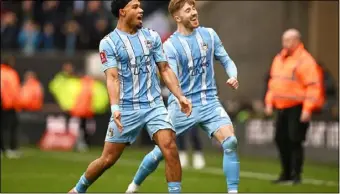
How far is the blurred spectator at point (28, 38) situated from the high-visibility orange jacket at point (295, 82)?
13803mm

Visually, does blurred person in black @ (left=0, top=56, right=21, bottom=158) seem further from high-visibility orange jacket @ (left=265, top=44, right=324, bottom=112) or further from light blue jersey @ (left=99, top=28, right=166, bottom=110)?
light blue jersey @ (left=99, top=28, right=166, bottom=110)

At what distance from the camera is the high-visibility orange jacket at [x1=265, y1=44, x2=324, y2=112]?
17.1 metres

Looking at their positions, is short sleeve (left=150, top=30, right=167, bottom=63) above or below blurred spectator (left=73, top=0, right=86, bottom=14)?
below

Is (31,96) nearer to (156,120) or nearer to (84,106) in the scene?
(84,106)

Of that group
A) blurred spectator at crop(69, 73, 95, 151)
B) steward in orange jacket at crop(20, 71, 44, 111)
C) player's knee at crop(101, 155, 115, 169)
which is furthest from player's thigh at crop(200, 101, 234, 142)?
steward in orange jacket at crop(20, 71, 44, 111)

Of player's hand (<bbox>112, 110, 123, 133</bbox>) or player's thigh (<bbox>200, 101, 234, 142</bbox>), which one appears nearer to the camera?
player's hand (<bbox>112, 110, 123, 133</bbox>)

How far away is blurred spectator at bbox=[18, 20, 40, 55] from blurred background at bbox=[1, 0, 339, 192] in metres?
0.03

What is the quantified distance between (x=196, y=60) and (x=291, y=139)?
15.2ft

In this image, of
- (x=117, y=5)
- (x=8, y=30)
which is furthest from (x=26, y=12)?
(x=117, y=5)

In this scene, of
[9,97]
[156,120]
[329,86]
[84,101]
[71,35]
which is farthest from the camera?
[71,35]

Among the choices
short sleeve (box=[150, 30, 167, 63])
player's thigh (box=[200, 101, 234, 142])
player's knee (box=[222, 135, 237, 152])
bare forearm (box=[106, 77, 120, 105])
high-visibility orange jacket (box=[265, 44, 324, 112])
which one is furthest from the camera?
high-visibility orange jacket (box=[265, 44, 324, 112])

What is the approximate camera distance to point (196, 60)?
44.1 ft

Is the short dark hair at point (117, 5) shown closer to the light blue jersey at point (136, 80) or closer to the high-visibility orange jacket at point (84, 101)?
the light blue jersey at point (136, 80)

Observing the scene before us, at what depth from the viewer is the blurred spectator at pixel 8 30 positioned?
2981 cm
